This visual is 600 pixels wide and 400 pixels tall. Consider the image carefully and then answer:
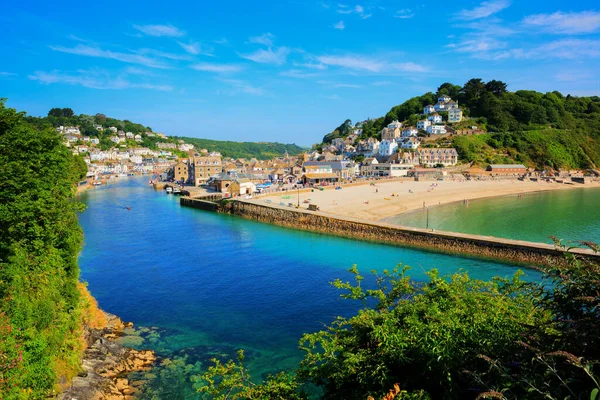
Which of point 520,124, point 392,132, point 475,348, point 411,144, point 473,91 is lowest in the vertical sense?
point 475,348

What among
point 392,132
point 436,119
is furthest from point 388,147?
point 436,119

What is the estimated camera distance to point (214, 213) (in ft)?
142

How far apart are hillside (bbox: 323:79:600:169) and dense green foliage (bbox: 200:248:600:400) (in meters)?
73.9

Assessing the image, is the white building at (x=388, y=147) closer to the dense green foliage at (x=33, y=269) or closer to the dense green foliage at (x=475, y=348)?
the dense green foliage at (x=33, y=269)

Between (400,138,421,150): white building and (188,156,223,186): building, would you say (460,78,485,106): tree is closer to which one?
(400,138,421,150): white building

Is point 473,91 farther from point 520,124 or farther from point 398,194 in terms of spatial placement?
point 398,194

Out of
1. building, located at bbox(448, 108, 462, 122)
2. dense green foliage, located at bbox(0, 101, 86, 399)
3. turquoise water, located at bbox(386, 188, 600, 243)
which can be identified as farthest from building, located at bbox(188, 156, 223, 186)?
building, located at bbox(448, 108, 462, 122)

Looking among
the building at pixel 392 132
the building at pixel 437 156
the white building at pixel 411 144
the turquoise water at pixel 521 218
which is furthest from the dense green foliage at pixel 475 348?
the building at pixel 392 132

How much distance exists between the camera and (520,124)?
88.2 meters

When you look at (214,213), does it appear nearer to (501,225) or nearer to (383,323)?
(501,225)

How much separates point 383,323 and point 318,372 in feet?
5.14

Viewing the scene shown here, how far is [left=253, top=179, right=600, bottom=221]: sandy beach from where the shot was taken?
37372 mm

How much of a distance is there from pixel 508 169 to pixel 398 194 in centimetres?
3518

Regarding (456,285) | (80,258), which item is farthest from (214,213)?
(456,285)
